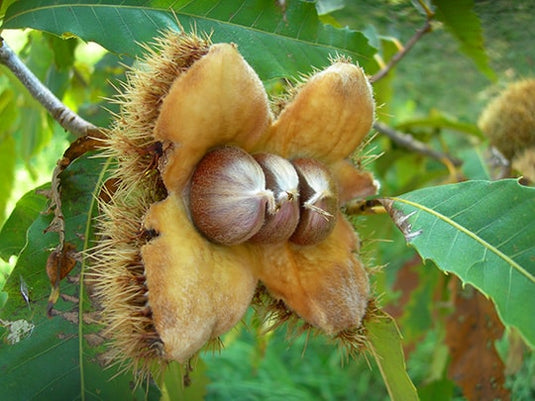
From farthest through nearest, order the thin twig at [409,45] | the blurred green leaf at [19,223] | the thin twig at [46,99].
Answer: the thin twig at [409,45] → the blurred green leaf at [19,223] → the thin twig at [46,99]

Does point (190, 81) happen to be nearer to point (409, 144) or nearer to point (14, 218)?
point (14, 218)

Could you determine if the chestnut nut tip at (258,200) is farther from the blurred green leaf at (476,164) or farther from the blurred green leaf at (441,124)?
the blurred green leaf at (441,124)

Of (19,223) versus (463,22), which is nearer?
(19,223)

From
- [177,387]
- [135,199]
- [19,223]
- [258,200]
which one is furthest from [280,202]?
[19,223]

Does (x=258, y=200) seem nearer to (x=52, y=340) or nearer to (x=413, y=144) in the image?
(x=52, y=340)

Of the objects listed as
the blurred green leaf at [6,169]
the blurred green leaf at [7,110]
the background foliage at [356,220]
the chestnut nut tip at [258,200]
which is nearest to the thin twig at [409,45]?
the background foliage at [356,220]

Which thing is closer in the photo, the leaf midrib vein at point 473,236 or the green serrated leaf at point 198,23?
the leaf midrib vein at point 473,236
